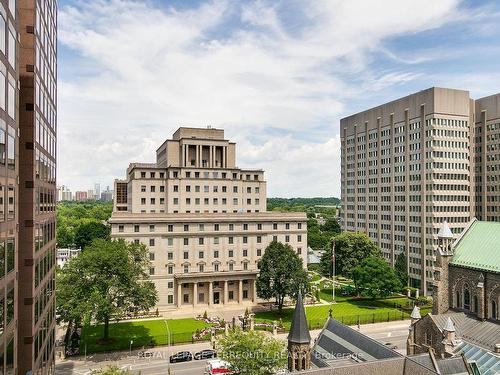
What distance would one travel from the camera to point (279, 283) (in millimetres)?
74312

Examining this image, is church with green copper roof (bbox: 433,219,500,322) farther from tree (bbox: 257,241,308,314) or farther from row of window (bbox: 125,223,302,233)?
row of window (bbox: 125,223,302,233)

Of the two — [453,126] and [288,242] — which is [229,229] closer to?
[288,242]

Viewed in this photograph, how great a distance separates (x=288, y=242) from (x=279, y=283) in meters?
19.9

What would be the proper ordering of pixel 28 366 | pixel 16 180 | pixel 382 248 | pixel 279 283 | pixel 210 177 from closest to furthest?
pixel 16 180 < pixel 28 366 < pixel 279 283 < pixel 210 177 < pixel 382 248

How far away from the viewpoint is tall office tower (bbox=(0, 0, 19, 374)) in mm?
20188

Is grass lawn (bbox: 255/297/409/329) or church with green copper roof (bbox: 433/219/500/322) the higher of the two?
church with green copper roof (bbox: 433/219/500/322)

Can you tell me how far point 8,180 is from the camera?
848 inches

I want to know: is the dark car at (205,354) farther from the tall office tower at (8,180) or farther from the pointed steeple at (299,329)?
the tall office tower at (8,180)

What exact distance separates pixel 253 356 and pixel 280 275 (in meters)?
32.3

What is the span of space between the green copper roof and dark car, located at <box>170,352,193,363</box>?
36.1 metres

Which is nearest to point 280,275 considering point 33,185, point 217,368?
point 217,368

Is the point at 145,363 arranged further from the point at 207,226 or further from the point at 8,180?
the point at 8,180

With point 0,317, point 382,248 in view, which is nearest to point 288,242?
point 382,248

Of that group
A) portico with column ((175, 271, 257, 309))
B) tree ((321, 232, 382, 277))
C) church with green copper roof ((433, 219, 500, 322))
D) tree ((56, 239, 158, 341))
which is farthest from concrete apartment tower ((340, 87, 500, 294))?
tree ((56, 239, 158, 341))
